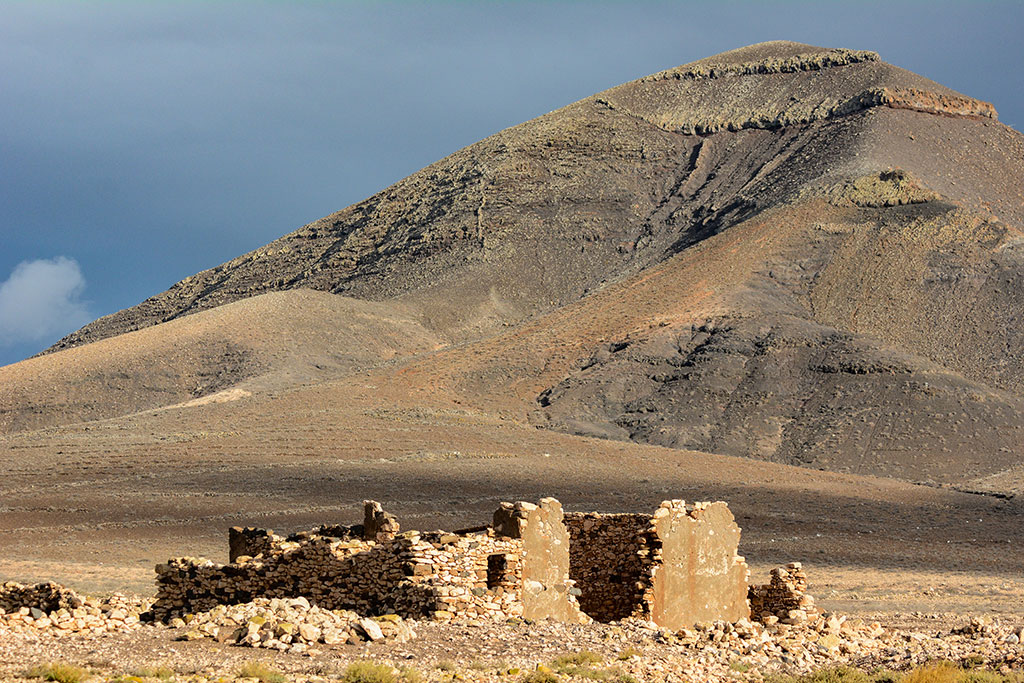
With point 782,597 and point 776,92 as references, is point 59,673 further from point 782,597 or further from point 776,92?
point 776,92

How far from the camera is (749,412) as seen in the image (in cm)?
6631

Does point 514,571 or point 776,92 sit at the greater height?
point 776,92

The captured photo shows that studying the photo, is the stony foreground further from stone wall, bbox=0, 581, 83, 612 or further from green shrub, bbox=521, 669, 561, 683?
stone wall, bbox=0, 581, 83, 612

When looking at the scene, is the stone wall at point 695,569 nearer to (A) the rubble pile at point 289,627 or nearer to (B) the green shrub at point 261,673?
(A) the rubble pile at point 289,627

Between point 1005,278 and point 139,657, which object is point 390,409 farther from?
point 139,657

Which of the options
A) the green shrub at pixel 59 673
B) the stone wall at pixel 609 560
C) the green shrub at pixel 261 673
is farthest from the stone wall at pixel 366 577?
the green shrub at pixel 59 673

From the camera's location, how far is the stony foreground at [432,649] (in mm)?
9820

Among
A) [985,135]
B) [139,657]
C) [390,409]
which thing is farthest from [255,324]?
[139,657]

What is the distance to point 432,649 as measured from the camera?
35.0ft

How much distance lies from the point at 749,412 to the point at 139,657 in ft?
191

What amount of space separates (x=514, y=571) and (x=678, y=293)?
234 feet

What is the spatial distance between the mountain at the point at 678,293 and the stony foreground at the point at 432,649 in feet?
147

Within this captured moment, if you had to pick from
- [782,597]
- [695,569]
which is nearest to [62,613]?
[695,569]

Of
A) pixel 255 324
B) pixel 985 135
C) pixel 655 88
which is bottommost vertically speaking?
pixel 255 324
